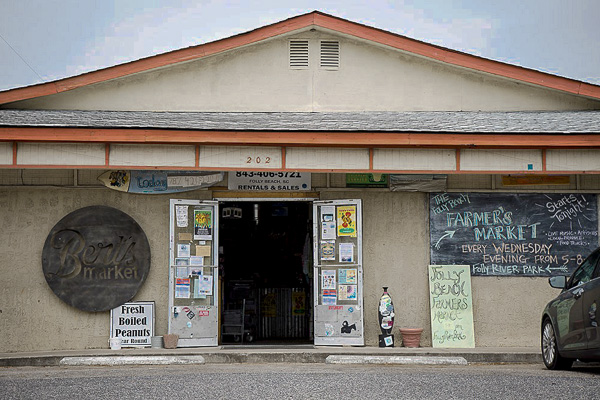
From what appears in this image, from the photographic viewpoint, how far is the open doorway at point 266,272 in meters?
16.8

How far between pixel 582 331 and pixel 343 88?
26.3ft

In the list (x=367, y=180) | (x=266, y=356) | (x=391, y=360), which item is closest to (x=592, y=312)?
(x=391, y=360)

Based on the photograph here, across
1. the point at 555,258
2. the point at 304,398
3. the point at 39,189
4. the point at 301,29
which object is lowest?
the point at 304,398

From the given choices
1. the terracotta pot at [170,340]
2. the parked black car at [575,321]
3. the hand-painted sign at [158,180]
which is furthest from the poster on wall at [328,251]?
the parked black car at [575,321]

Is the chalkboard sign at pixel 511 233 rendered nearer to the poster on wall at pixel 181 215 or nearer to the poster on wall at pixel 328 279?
the poster on wall at pixel 328 279

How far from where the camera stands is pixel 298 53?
16500 millimetres

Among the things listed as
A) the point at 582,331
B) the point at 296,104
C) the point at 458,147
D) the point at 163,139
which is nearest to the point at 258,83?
the point at 296,104

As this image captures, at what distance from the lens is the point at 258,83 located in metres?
16.4

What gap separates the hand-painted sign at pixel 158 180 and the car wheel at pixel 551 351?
624cm

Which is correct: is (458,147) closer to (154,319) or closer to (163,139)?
(163,139)

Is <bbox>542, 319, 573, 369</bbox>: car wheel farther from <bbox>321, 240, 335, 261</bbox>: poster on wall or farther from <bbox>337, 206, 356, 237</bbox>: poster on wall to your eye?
<bbox>321, 240, 335, 261</bbox>: poster on wall

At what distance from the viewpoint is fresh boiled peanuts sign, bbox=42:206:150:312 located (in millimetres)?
14758

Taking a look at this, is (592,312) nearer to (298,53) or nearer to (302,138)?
(302,138)

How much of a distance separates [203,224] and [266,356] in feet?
9.54
